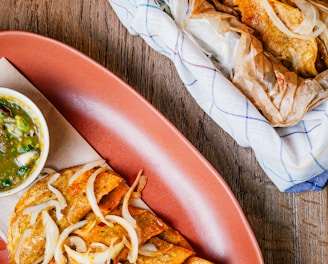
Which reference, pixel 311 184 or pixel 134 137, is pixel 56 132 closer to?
pixel 134 137

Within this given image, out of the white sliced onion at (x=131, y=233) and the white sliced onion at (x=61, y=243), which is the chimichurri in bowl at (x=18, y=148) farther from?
the white sliced onion at (x=131, y=233)

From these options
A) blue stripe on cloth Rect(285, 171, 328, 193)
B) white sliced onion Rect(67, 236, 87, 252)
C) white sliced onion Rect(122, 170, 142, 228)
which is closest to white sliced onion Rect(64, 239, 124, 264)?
white sliced onion Rect(67, 236, 87, 252)

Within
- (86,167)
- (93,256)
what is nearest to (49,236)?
(93,256)

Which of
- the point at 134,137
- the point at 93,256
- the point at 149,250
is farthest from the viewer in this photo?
the point at 134,137

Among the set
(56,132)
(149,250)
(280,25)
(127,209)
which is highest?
(280,25)

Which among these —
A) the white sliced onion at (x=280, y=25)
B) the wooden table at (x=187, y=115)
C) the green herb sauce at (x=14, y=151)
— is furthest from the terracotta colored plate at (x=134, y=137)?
the white sliced onion at (x=280, y=25)

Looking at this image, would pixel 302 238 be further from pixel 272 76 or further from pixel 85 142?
pixel 85 142
